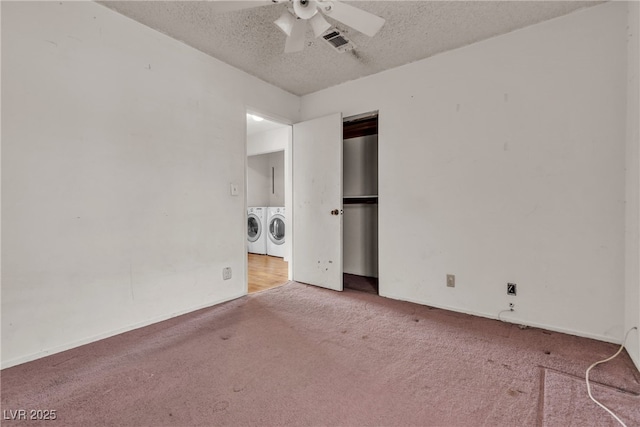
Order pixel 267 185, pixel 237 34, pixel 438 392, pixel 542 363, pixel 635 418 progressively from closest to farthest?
pixel 635 418
pixel 438 392
pixel 542 363
pixel 237 34
pixel 267 185

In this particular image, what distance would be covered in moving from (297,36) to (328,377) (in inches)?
83.3

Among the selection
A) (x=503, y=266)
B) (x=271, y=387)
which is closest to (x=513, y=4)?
(x=503, y=266)

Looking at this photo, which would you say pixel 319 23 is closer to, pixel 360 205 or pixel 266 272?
pixel 360 205

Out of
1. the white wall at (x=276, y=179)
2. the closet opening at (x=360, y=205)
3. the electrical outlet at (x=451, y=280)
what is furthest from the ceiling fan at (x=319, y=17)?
the white wall at (x=276, y=179)

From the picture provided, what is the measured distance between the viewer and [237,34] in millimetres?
2342

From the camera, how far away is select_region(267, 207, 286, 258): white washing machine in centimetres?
527

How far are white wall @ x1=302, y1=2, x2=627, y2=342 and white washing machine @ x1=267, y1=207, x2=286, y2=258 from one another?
8.63ft

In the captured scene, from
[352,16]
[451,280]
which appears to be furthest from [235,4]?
[451,280]

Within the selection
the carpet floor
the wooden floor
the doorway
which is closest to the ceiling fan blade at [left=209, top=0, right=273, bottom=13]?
the doorway

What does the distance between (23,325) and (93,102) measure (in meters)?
1.47

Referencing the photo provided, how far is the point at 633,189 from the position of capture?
179 centimetres

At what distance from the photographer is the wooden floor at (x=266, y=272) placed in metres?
3.48

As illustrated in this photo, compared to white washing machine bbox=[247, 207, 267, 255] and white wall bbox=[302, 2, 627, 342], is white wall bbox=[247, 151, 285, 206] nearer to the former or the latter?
white washing machine bbox=[247, 207, 267, 255]

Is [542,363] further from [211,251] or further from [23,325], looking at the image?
[23,325]
